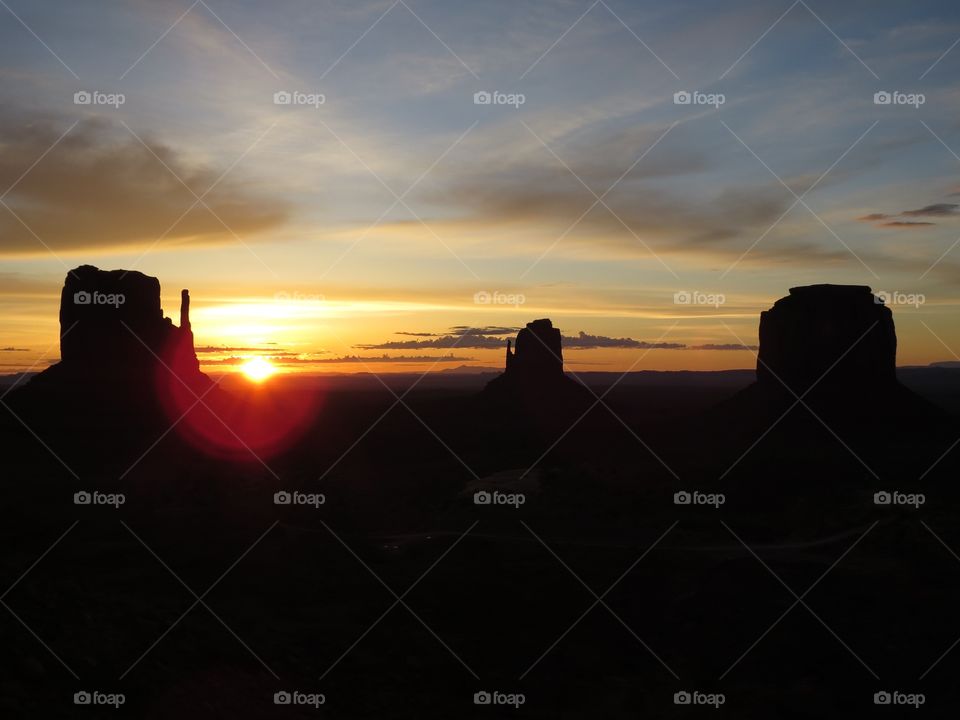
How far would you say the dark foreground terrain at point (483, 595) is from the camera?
73.9 ft

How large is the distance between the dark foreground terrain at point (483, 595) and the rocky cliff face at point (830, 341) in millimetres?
28453

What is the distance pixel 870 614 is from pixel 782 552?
858 centimetres

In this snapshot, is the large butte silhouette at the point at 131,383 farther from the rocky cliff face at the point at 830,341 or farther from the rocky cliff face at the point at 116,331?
the rocky cliff face at the point at 830,341

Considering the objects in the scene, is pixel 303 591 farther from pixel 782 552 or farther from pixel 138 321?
pixel 138 321

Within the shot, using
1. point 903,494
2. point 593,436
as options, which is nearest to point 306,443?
point 593,436

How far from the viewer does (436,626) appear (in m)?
29.2

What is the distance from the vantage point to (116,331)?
3816 inches

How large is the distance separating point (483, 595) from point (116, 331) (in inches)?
3150

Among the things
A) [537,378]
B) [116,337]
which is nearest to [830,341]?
[537,378]

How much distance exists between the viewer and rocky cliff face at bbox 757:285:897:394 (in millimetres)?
93500

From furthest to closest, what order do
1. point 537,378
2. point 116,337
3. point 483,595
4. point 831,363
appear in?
point 537,378, point 116,337, point 831,363, point 483,595

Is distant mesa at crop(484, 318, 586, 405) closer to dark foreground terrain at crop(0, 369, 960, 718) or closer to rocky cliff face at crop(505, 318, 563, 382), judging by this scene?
rocky cliff face at crop(505, 318, 563, 382)

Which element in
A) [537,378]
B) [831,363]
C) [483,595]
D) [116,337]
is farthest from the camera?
[537,378]

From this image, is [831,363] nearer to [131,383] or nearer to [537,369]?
[537,369]
